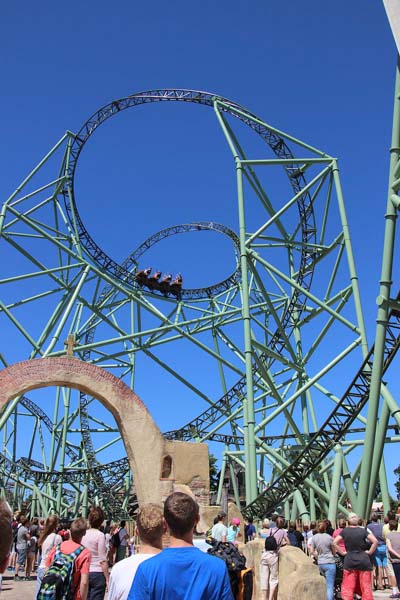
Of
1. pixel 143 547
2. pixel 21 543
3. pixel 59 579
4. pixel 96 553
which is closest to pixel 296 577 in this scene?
pixel 96 553

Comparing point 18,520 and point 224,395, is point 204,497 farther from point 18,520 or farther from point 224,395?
point 224,395

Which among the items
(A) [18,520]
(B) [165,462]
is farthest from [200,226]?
(A) [18,520]

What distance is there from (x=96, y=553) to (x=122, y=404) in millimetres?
6775

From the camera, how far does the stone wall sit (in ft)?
15.9

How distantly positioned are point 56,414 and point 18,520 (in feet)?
32.5

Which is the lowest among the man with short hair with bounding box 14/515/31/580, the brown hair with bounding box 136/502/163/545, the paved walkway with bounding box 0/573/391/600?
the paved walkway with bounding box 0/573/391/600

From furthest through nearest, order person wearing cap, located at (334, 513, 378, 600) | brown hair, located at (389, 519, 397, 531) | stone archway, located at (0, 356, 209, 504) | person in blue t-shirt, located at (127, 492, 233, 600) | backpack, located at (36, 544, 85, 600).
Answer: stone archway, located at (0, 356, 209, 504) → brown hair, located at (389, 519, 397, 531) → person wearing cap, located at (334, 513, 378, 600) → backpack, located at (36, 544, 85, 600) → person in blue t-shirt, located at (127, 492, 233, 600)

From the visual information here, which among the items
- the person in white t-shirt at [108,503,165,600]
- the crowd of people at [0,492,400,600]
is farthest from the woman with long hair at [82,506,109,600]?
the person in white t-shirt at [108,503,165,600]

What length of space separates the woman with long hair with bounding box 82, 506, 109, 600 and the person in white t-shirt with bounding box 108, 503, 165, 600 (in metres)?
1.57

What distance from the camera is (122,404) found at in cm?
1090

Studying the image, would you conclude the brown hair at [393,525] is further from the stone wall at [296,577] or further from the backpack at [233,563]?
the backpack at [233,563]

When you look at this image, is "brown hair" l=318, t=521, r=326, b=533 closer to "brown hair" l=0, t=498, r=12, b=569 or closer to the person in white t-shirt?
the person in white t-shirt

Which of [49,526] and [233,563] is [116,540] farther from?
[233,563]

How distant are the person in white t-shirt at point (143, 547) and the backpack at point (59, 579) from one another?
32.7 inches
